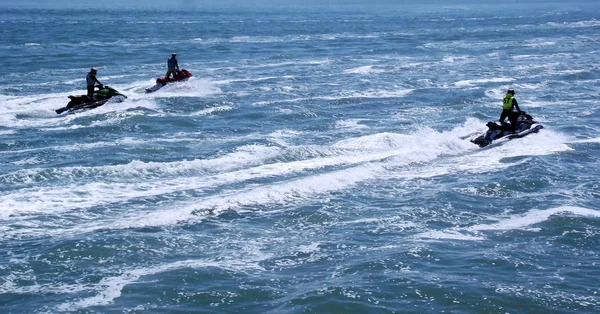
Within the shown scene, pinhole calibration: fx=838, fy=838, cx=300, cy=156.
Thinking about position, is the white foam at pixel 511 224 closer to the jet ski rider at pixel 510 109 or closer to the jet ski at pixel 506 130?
the jet ski at pixel 506 130

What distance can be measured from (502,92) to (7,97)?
2115cm

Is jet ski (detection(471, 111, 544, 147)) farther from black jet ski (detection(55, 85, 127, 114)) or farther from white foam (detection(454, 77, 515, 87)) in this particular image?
black jet ski (detection(55, 85, 127, 114))

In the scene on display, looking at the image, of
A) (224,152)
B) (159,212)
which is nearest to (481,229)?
(159,212)

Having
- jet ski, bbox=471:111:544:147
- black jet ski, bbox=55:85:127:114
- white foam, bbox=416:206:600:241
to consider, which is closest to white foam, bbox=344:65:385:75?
black jet ski, bbox=55:85:127:114

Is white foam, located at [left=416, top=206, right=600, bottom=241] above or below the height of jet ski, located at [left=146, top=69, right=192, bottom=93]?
below

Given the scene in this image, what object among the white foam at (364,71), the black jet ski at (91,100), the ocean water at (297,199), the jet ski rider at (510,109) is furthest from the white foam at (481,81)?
the black jet ski at (91,100)

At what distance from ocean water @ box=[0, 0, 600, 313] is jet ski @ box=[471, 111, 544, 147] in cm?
29

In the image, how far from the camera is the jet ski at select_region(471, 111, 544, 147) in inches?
977

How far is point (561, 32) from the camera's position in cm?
7800

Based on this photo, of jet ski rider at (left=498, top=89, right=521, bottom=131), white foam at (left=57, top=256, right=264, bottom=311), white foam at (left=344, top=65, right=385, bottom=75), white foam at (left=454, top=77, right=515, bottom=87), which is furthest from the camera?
white foam at (left=344, top=65, right=385, bottom=75)

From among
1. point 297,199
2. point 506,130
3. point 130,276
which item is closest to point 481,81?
point 506,130

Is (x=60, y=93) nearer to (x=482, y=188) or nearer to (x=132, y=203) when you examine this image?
(x=132, y=203)

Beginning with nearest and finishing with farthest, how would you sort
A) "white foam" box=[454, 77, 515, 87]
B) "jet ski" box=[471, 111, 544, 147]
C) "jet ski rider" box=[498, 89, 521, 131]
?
"jet ski" box=[471, 111, 544, 147] → "jet ski rider" box=[498, 89, 521, 131] → "white foam" box=[454, 77, 515, 87]

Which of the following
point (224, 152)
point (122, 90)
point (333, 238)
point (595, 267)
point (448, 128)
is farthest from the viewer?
point (122, 90)
